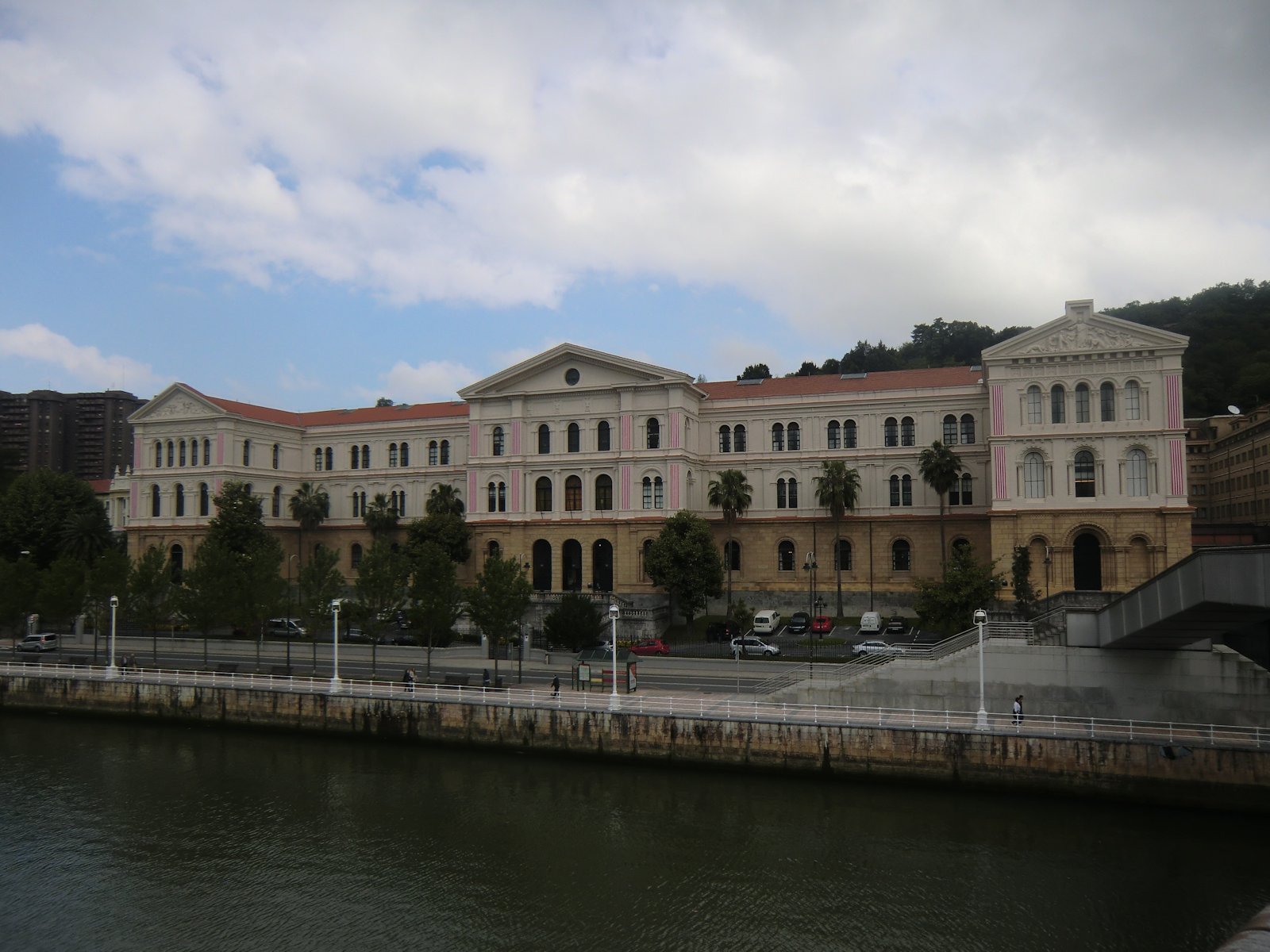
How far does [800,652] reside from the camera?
5088cm

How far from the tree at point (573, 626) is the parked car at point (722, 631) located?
263 inches

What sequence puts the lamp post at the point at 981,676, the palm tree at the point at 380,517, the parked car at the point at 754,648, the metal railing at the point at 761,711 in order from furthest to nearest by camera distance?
1. the palm tree at the point at 380,517
2. the parked car at the point at 754,648
3. the lamp post at the point at 981,676
4. the metal railing at the point at 761,711

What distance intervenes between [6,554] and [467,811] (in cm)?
6847

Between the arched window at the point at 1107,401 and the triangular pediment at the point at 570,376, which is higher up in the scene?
the triangular pediment at the point at 570,376

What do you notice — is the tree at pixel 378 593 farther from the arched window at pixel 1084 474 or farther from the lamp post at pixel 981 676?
the arched window at pixel 1084 474

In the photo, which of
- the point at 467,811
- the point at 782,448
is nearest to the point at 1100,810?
the point at 467,811

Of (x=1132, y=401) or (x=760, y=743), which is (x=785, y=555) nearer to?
(x=1132, y=401)

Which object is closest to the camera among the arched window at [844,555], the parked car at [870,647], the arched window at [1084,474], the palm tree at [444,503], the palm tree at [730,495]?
the parked car at [870,647]

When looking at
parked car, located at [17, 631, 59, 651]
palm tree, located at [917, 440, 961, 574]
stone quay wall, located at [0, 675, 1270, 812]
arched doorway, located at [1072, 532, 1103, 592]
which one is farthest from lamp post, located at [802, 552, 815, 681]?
parked car, located at [17, 631, 59, 651]

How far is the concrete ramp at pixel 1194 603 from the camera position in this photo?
89.2 ft

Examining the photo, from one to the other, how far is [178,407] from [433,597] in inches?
1732

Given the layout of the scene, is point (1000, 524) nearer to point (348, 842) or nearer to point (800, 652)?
point (800, 652)

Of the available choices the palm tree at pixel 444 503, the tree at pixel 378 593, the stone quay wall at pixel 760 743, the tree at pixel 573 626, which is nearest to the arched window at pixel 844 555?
the tree at pixel 573 626

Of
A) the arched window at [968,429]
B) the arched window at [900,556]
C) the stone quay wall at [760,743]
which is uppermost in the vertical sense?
the arched window at [968,429]
